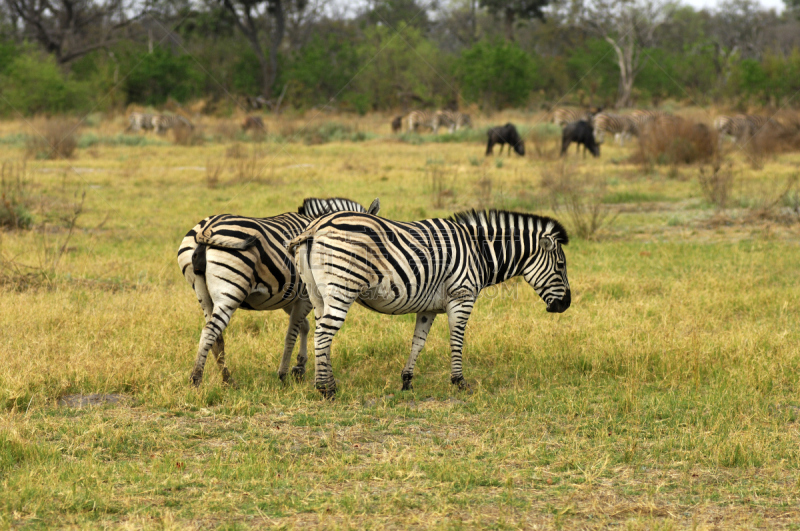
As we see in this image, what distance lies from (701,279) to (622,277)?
3.09 ft

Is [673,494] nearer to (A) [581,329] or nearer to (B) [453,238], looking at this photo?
(B) [453,238]

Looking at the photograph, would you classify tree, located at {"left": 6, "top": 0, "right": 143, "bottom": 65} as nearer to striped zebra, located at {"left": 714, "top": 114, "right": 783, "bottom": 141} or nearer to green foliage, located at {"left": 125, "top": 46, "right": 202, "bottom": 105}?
green foliage, located at {"left": 125, "top": 46, "right": 202, "bottom": 105}

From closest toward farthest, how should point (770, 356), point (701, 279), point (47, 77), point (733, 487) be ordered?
point (733, 487)
point (770, 356)
point (701, 279)
point (47, 77)

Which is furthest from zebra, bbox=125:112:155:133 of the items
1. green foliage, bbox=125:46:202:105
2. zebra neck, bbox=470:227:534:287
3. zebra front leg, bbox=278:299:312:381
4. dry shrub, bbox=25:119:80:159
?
zebra neck, bbox=470:227:534:287

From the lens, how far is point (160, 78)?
132 ft

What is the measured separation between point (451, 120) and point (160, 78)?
53.1ft

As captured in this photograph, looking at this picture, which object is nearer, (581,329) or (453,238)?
(453,238)

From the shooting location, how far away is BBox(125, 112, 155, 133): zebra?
1236 inches

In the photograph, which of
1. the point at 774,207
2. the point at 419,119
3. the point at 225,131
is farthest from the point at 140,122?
the point at 774,207

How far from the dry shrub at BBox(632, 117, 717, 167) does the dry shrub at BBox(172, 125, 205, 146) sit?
14167mm

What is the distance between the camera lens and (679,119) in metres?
20.9

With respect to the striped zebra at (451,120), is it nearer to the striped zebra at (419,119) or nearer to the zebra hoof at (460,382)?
the striped zebra at (419,119)

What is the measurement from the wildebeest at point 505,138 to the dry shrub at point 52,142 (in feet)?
38.7

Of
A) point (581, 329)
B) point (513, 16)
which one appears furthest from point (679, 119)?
point (513, 16)
